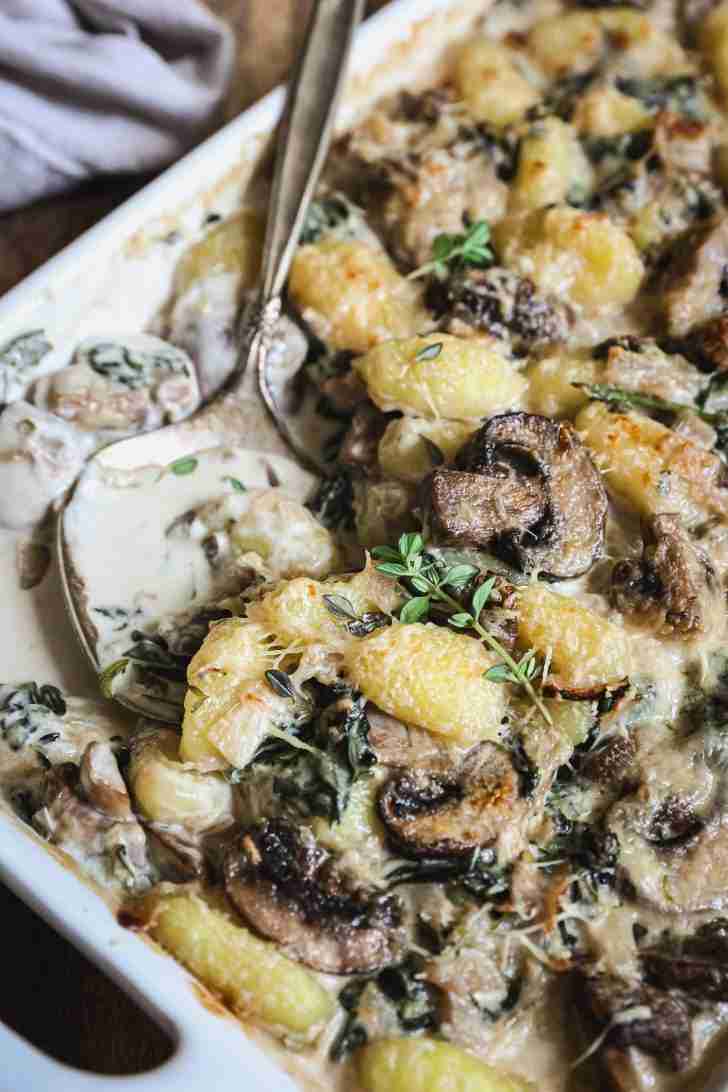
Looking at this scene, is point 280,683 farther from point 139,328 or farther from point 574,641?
point 139,328

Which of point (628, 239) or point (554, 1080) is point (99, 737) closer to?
point (554, 1080)

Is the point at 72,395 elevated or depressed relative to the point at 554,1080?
elevated

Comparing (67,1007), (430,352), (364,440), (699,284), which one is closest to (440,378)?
(430,352)

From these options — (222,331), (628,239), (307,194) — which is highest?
(628,239)

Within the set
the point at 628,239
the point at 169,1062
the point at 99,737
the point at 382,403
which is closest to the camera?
the point at 169,1062

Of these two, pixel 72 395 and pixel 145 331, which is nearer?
pixel 72 395

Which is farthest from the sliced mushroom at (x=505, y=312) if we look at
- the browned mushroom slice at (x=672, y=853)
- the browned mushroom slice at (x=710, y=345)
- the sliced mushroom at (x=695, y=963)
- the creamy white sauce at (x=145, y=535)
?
the sliced mushroom at (x=695, y=963)

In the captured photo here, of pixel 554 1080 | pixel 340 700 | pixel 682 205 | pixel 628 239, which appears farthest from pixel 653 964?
pixel 682 205
